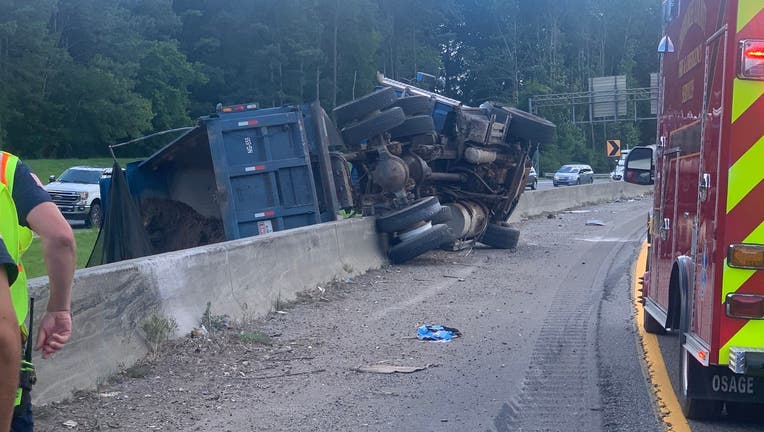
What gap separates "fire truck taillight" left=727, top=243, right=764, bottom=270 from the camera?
554cm

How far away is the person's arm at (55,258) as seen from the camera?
3.50 metres

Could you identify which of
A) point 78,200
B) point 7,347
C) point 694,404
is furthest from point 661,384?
point 78,200

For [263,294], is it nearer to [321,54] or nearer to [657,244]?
[657,244]

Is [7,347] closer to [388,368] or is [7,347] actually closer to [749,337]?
[749,337]

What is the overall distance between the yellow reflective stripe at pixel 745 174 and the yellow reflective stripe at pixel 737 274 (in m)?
0.19

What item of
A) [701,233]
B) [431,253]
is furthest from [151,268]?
[431,253]

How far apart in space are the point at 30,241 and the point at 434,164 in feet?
49.5

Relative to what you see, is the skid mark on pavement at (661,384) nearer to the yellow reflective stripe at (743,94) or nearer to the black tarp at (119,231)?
the yellow reflective stripe at (743,94)

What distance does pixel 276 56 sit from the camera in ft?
228

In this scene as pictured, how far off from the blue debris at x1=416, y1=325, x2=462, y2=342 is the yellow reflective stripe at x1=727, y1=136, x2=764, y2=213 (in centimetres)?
457

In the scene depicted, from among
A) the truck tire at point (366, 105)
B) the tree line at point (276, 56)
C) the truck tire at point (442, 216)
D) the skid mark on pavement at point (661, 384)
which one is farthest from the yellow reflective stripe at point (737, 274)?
the tree line at point (276, 56)

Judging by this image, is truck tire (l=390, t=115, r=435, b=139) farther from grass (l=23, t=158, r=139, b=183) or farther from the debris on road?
grass (l=23, t=158, r=139, b=183)

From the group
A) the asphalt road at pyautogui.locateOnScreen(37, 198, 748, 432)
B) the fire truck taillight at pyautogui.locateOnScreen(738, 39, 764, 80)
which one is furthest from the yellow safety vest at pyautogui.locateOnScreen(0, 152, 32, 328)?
the fire truck taillight at pyautogui.locateOnScreen(738, 39, 764, 80)

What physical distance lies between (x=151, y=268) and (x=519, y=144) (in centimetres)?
1137
